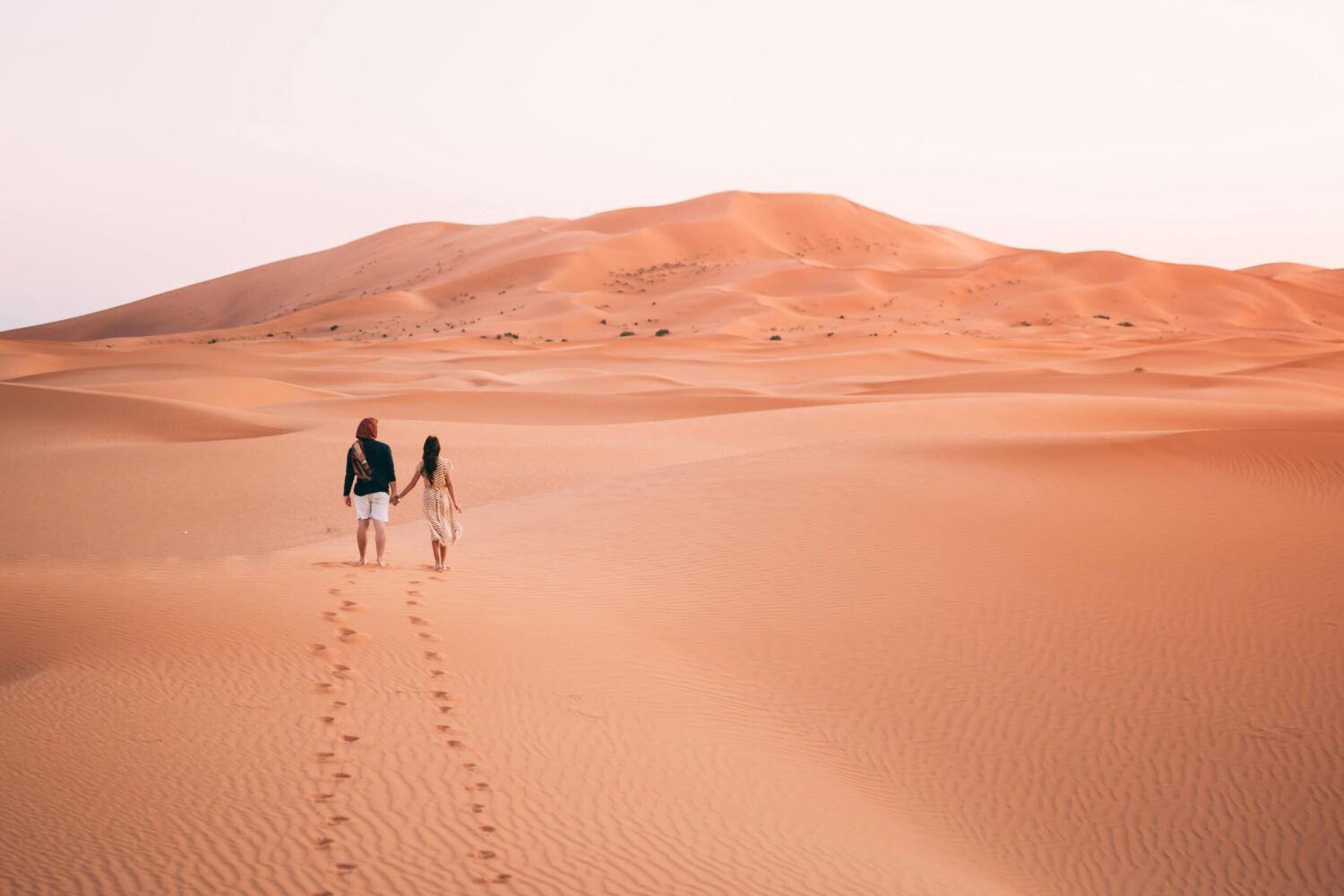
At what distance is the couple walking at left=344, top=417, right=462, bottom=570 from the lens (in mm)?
9039

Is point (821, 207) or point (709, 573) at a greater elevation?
point (821, 207)

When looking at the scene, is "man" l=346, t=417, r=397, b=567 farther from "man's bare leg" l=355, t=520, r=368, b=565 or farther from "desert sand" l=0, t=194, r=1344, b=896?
"desert sand" l=0, t=194, r=1344, b=896

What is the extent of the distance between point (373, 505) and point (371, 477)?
266 mm

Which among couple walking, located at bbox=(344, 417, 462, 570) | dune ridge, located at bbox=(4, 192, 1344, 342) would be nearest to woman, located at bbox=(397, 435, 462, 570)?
couple walking, located at bbox=(344, 417, 462, 570)

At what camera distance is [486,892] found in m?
4.48

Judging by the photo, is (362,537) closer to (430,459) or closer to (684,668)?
(430,459)

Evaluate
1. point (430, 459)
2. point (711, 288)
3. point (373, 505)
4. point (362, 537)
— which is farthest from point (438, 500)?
point (711, 288)

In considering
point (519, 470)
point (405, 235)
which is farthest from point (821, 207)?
point (519, 470)

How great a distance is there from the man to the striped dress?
0.28 metres

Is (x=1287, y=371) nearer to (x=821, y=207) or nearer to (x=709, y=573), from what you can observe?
(x=709, y=573)

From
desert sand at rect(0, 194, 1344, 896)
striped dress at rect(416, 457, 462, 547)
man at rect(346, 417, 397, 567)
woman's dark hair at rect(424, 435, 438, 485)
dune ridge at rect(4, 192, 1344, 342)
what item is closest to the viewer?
desert sand at rect(0, 194, 1344, 896)

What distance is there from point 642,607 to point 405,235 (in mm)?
115287

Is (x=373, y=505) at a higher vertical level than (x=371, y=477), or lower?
lower

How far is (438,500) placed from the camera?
9.23 m
